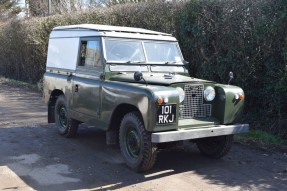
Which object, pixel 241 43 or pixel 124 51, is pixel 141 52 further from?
pixel 241 43

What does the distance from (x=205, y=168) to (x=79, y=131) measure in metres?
3.40

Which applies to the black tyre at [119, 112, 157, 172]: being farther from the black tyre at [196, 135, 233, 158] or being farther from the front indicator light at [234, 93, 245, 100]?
the front indicator light at [234, 93, 245, 100]

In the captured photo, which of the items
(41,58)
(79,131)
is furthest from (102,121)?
(41,58)

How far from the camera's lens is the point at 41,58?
56.6ft

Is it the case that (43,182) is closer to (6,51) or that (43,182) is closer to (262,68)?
(262,68)

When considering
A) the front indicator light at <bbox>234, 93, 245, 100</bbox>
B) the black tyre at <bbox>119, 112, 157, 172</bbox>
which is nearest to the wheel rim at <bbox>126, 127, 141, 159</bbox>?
the black tyre at <bbox>119, 112, 157, 172</bbox>

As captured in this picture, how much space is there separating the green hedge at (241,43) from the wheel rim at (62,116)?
3221 millimetres

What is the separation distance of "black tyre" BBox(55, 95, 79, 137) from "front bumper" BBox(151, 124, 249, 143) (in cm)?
285

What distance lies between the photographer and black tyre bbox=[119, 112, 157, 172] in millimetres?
5582

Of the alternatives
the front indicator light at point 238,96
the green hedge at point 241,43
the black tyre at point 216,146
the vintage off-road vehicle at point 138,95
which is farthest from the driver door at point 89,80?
the green hedge at point 241,43

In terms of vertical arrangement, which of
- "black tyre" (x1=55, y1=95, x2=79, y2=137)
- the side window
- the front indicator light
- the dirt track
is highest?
the side window

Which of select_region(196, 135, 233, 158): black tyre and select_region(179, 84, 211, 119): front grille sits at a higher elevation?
select_region(179, 84, 211, 119): front grille

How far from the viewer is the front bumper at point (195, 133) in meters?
5.35

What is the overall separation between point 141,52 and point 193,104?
5.05 ft
